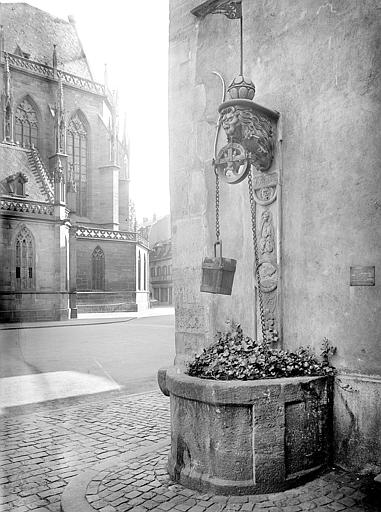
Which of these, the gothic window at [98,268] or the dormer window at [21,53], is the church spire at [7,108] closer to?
the dormer window at [21,53]

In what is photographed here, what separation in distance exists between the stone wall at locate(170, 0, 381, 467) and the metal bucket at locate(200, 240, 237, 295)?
39cm

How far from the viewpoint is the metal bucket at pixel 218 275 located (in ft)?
15.6

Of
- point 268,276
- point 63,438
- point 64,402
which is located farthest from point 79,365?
point 268,276

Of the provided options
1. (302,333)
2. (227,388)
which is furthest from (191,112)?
(227,388)

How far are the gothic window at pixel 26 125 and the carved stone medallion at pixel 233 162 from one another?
128ft

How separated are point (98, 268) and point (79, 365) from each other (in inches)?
1118

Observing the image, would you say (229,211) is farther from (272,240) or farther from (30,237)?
(30,237)

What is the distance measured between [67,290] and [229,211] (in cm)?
2585

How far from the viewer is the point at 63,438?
5516 mm

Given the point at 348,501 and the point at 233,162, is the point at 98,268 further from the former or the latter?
the point at 348,501

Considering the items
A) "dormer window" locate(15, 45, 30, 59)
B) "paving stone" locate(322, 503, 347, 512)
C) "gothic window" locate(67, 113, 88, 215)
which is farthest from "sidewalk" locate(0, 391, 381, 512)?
"dormer window" locate(15, 45, 30, 59)

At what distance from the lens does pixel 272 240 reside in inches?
190

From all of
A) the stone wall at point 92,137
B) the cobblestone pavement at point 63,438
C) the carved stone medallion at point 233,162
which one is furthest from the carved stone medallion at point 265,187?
the stone wall at point 92,137

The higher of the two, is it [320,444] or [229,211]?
[229,211]
